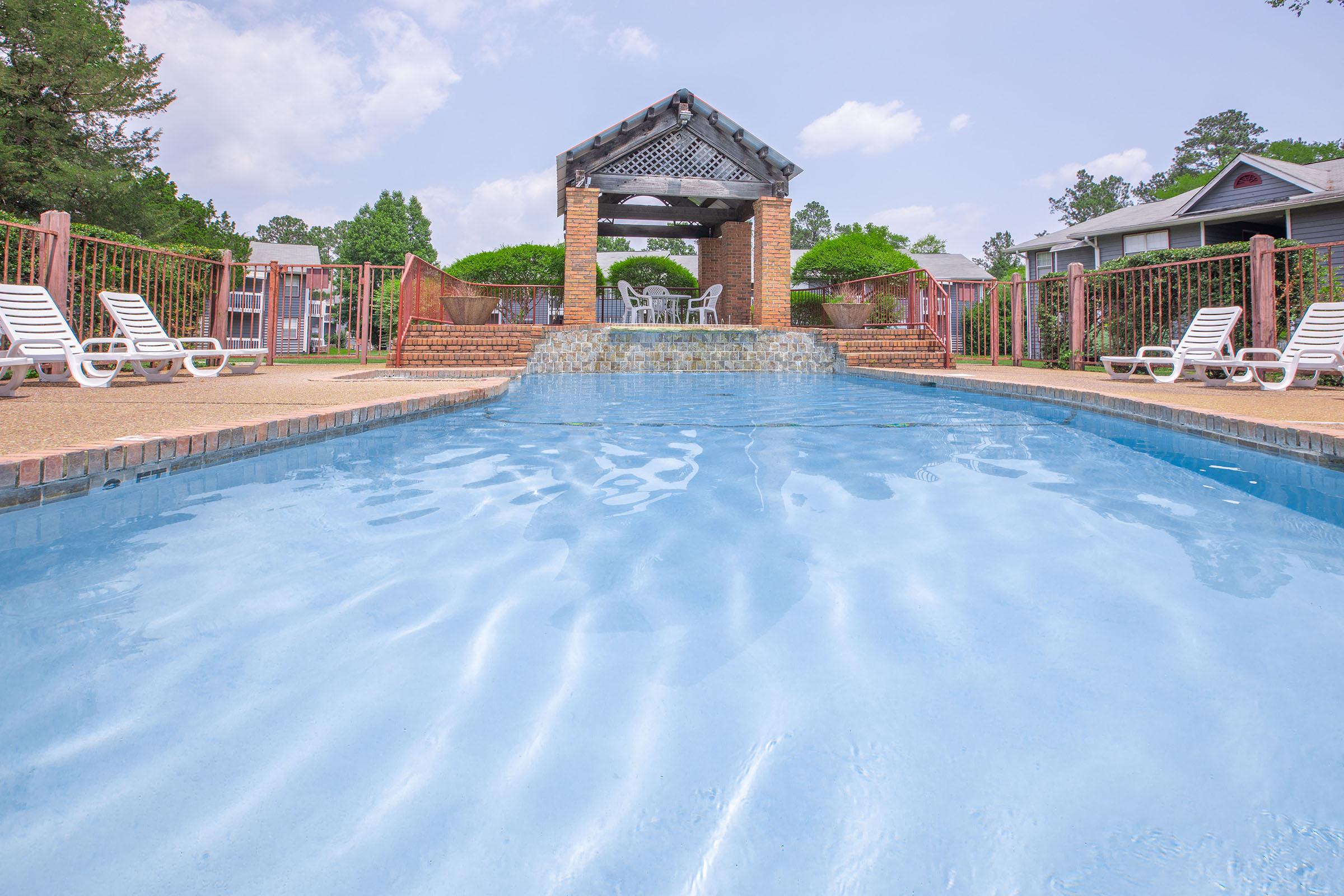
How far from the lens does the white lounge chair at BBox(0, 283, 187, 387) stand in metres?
6.58

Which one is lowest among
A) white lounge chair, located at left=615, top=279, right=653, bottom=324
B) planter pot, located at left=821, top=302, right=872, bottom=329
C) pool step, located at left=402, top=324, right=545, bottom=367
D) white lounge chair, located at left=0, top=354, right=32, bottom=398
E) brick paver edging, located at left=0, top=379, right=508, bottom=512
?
brick paver edging, located at left=0, top=379, right=508, bottom=512

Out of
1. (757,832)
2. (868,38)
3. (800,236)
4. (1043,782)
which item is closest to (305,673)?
(757,832)

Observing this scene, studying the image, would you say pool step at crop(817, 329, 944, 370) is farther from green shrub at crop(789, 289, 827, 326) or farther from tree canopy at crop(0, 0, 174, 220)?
tree canopy at crop(0, 0, 174, 220)

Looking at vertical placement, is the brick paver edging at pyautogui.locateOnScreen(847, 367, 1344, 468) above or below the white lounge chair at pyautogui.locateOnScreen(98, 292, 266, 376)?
below

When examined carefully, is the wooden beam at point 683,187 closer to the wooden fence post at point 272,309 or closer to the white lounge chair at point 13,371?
the wooden fence post at point 272,309

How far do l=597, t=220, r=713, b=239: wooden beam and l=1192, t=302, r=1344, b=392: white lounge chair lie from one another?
13.6 meters

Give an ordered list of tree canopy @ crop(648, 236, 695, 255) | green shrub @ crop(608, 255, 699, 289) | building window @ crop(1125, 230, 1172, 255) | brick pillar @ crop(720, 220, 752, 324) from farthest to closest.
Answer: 1. tree canopy @ crop(648, 236, 695, 255)
2. building window @ crop(1125, 230, 1172, 255)
3. green shrub @ crop(608, 255, 699, 289)
4. brick pillar @ crop(720, 220, 752, 324)

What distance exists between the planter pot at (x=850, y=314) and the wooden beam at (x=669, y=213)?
16.6ft

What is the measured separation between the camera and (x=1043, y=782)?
1498 millimetres

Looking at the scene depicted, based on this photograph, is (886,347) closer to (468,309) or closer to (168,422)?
(468,309)

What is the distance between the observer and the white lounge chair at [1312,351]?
275 inches

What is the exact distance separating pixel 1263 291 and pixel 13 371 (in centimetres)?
1276

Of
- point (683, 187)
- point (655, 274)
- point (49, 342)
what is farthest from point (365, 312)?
point (655, 274)

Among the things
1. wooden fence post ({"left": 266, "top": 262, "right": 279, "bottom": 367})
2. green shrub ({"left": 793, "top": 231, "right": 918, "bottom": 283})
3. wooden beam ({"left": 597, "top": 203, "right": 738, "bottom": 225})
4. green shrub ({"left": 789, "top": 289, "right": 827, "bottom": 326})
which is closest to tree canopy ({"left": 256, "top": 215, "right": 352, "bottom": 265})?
green shrub ({"left": 793, "top": 231, "right": 918, "bottom": 283})
